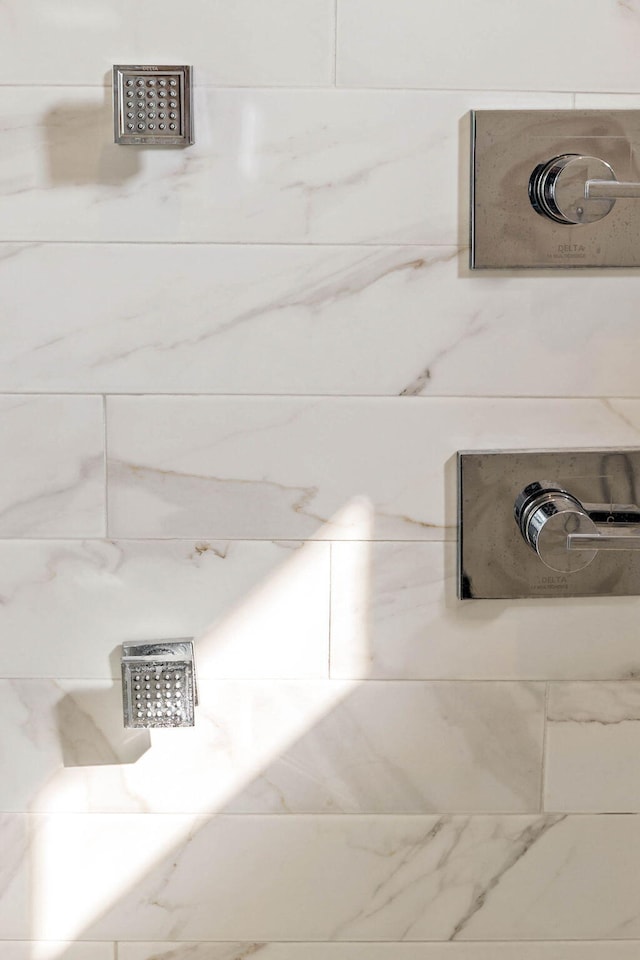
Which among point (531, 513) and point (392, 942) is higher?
point (531, 513)

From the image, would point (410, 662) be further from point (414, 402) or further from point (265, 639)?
point (414, 402)

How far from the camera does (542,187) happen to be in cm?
94

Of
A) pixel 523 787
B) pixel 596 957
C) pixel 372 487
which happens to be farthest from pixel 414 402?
pixel 596 957

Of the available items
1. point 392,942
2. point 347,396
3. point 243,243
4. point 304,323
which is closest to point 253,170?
point 243,243

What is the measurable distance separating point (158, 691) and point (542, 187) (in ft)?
2.41

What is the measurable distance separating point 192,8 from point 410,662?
0.82 meters

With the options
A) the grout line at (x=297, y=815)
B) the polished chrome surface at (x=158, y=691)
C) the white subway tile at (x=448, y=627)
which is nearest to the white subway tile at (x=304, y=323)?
the white subway tile at (x=448, y=627)

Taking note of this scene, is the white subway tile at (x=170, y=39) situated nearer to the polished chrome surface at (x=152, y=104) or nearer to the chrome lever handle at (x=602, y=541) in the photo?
the polished chrome surface at (x=152, y=104)

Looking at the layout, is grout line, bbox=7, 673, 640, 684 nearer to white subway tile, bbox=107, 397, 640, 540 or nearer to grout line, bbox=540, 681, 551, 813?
Answer: grout line, bbox=540, 681, 551, 813

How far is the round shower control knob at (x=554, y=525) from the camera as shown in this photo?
3.00ft

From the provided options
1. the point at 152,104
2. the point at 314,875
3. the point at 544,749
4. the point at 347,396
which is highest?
the point at 152,104

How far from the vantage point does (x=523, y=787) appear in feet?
3.47

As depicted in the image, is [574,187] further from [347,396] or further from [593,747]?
[593,747]

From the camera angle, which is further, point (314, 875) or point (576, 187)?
point (314, 875)
